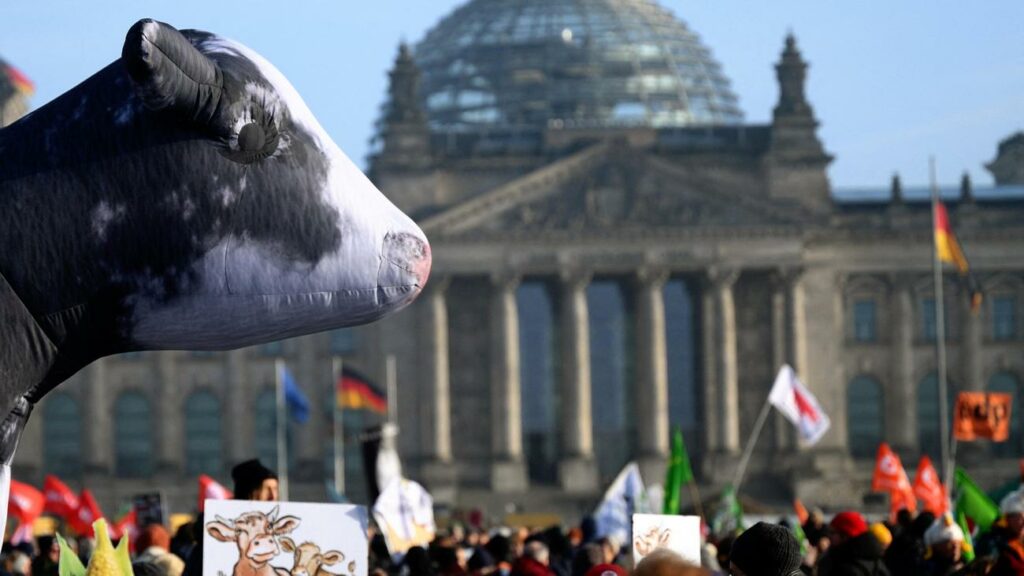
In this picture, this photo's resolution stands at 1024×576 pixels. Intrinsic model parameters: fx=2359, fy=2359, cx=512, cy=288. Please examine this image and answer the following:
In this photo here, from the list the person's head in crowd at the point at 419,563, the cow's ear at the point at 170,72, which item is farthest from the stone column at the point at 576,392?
the cow's ear at the point at 170,72

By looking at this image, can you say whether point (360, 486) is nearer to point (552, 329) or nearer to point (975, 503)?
point (552, 329)

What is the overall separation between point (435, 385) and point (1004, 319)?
73.1ft

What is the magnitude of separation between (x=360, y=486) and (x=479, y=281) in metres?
9.78

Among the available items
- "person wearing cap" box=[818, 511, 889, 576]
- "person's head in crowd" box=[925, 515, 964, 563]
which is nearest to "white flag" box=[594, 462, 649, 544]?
"person's head in crowd" box=[925, 515, 964, 563]

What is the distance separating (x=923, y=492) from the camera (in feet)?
119

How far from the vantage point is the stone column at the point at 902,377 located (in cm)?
8981

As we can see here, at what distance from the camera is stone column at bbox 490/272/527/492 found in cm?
8681

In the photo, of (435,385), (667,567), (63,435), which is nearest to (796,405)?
(435,385)

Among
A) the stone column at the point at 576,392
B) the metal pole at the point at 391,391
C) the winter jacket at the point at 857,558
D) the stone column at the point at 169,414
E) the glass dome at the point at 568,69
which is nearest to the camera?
the winter jacket at the point at 857,558

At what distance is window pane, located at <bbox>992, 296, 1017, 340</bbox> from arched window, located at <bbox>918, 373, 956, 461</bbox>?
9.21ft

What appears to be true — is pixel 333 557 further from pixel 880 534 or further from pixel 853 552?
pixel 880 534

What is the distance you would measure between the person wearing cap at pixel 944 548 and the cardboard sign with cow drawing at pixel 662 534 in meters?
4.90

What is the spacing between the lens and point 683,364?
95.3 meters

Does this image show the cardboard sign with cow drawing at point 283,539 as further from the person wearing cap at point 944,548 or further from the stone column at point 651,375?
the stone column at point 651,375
